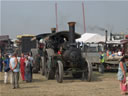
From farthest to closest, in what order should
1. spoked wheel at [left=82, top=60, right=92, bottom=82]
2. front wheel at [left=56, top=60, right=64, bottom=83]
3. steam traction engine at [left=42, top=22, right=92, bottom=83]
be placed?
steam traction engine at [left=42, top=22, right=92, bottom=83], spoked wheel at [left=82, top=60, right=92, bottom=82], front wheel at [left=56, top=60, right=64, bottom=83]

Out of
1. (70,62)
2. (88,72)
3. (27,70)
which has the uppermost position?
(70,62)

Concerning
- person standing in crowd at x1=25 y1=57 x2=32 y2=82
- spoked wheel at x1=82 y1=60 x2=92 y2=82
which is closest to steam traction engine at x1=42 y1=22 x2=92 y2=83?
spoked wheel at x1=82 y1=60 x2=92 y2=82

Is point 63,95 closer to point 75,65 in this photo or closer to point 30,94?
point 30,94

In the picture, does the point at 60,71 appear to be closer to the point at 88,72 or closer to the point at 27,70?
the point at 88,72

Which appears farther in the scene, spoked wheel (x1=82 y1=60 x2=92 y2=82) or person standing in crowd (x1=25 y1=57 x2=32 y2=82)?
person standing in crowd (x1=25 y1=57 x2=32 y2=82)

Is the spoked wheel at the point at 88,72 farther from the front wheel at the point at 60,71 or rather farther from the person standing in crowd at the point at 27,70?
the person standing in crowd at the point at 27,70

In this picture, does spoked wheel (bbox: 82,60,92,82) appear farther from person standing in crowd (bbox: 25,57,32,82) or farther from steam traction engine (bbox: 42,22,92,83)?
person standing in crowd (bbox: 25,57,32,82)

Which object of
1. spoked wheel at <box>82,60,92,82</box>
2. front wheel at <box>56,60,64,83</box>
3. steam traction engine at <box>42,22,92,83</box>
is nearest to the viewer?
front wheel at <box>56,60,64,83</box>

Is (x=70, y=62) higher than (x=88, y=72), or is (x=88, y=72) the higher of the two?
(x=70, y=62)

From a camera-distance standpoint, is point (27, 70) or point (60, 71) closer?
point (60, 71)

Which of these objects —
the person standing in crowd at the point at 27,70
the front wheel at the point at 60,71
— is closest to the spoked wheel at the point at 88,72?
the front wheel at the point at 60,71

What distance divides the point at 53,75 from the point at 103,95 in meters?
5.04

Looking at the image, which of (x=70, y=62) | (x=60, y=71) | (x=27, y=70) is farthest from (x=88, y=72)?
(x=27, y=70)

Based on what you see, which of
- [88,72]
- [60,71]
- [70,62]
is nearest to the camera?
[60,71]
